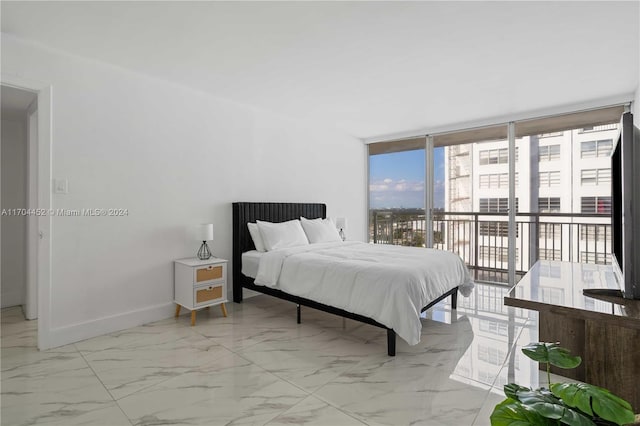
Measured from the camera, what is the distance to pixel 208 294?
348 centimetres

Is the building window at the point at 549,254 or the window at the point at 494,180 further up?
the window at the point at 494,180

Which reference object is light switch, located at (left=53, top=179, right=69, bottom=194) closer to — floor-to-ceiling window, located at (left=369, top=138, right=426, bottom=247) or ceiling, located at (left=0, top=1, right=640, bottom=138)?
ceiling, located at (left=0, top=1, right=640, bottom=138)

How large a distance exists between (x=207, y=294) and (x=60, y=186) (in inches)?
64.6

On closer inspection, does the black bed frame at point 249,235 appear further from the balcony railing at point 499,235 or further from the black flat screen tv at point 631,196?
the balcony railing at point 499,235

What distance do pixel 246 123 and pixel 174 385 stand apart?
10.4 feet

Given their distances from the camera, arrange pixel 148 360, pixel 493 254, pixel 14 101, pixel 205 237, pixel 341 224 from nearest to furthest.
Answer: pixel 148 360
pixel 14 101
pixel 205 237
pixel 341 224
pixel 493 254

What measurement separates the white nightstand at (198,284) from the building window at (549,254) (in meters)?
4.76

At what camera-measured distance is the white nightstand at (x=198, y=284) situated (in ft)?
11.0

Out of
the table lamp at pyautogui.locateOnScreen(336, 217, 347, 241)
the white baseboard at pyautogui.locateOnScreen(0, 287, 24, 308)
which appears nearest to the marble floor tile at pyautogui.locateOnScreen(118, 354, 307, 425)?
the white baseboard at pyautogui.locateOnScreen(0, 287, 24, 308)

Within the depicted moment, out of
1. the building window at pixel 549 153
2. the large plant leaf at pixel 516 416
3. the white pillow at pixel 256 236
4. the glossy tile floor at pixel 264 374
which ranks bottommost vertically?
the glossy tile floor at pixel 264 374

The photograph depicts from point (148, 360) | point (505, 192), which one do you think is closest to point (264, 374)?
point (148, 360)

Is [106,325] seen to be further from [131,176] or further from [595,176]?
[595,176]

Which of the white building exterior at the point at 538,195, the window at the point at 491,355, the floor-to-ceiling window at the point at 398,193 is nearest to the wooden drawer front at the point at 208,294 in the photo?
the window at the point at 491,355

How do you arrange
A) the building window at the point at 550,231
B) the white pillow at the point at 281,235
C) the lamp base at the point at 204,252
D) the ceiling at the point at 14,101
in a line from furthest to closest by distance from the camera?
1. the building window at the point at 550,231
2. the white pillow at the point at 281,235
3. the lamp base at the point at 204,252
4. the ceiling at the point at 14,101
